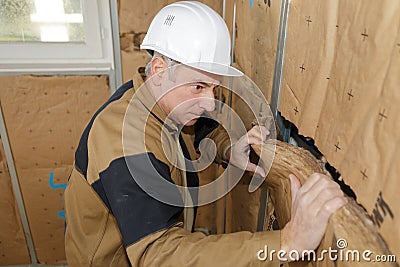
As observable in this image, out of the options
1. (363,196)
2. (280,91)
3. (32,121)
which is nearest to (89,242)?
(280,91)

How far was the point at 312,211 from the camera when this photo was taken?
71cm

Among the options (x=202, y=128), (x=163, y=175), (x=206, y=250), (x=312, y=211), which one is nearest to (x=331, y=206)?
(x=312, y=211)

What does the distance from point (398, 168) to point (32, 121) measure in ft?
6.55

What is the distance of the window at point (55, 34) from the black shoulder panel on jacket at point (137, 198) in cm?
130

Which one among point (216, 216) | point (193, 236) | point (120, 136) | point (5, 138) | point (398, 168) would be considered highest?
point (398, 168)

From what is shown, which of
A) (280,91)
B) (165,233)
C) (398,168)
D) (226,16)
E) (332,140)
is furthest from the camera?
(226,16)

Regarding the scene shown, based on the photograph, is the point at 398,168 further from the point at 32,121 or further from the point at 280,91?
the point at 32,121

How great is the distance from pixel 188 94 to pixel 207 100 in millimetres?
57

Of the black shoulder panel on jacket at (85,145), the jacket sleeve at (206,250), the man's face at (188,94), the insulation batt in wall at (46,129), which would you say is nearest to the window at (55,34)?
the insulation batt in wall at (46,129)

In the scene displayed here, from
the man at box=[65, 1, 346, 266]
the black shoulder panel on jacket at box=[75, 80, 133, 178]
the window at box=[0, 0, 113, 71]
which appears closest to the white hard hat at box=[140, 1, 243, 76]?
the man at box=[65, 1, 346, 266]

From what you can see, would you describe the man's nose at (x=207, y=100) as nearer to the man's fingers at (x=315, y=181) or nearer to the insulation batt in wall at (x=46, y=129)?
the man's fingers at (x=315, y=181)

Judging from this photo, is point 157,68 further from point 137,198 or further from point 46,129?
point 46,129

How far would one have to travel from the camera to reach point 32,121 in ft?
6.88

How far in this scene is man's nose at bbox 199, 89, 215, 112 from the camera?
1035mm
